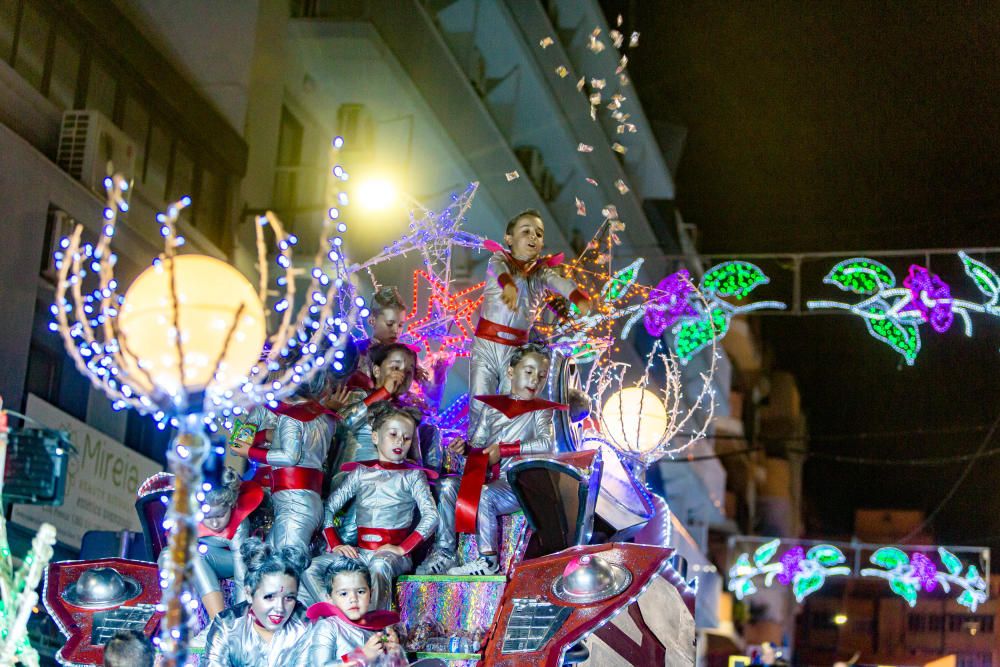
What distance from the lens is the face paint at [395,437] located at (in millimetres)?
9547

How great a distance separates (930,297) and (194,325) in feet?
38.4

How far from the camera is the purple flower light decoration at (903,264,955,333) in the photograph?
17422 mm

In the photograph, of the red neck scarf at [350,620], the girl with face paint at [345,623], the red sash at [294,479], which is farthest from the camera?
the red sash at [294,479]

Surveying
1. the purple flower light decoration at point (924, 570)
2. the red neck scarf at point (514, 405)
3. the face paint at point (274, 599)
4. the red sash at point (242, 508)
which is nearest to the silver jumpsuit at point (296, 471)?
the red sash at point (242, 508)

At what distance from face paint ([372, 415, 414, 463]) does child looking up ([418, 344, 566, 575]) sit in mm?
357

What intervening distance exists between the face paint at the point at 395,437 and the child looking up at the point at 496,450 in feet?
1.17

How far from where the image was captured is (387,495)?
9.52m

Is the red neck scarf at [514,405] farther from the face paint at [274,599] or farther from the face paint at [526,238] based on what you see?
the face paint at [274,599]

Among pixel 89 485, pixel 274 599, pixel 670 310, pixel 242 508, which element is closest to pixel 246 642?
pixel 274 599

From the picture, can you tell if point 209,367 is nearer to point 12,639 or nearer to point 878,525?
point 12,639

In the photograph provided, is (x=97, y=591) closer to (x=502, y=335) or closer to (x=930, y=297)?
(x=502, y=335)

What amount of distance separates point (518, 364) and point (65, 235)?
745cm

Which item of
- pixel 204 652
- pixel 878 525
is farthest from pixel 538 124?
pixel 878 525

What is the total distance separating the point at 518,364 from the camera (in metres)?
9.83
